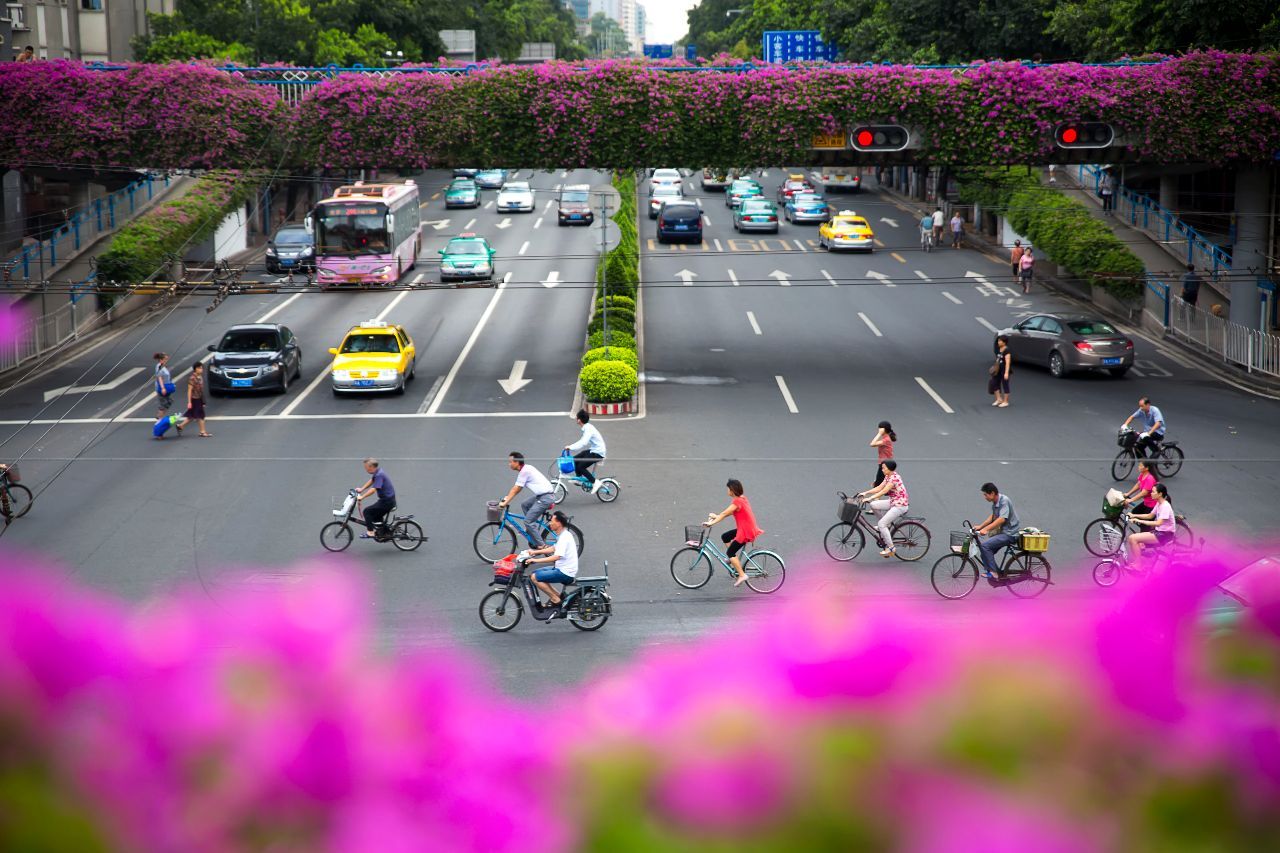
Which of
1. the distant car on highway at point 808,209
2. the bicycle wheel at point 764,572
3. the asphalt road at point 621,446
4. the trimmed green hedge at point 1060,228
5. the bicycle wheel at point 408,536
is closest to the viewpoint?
the bicycle wheel at point 764,572

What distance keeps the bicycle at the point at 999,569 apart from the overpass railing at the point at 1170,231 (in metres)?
22.6

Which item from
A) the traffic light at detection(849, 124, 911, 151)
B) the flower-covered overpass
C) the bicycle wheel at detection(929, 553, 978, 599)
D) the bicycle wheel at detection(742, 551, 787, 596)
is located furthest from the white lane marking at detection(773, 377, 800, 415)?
the bicycle wheel at detection(929, 553, 978, 599)

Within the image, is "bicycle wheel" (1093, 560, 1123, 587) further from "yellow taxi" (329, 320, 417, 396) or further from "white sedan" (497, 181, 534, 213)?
"white sedan" (497, 181, 534, 213)

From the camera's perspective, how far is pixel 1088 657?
2059mm

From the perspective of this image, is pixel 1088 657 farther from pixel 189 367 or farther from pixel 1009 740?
pixel 189 367

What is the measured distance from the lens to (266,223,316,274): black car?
48.9 m

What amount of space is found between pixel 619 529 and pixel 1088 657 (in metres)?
19.6

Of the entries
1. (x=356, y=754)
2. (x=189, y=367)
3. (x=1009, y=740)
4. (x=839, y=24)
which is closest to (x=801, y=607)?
(x=1009, y=740)

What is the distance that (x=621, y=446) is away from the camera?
90.1 feet

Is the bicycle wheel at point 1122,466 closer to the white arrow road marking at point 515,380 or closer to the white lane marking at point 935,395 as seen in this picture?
the white lane marking at point 935,395

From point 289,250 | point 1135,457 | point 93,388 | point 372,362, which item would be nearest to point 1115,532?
point 1135,457

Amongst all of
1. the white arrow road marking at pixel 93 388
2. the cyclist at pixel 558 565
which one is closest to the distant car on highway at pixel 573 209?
the white arrow road marking at pixel 93 388

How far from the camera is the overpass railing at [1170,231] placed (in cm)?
3903

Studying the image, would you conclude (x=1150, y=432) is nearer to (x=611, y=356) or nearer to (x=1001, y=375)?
(x=1001, y=375)
